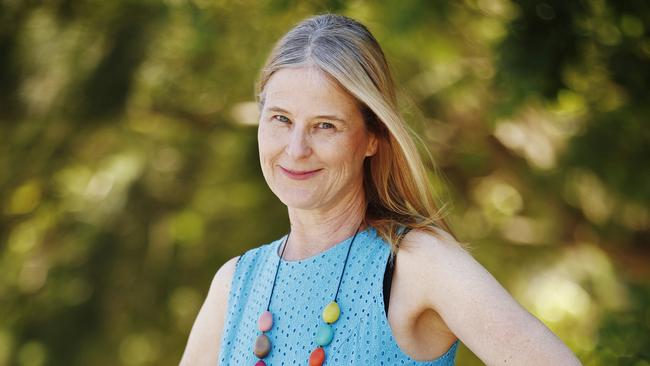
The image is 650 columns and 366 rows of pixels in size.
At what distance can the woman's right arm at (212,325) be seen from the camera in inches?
87.1

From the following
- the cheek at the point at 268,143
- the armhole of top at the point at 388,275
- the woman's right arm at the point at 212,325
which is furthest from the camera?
the woman's right arm at the point at 212,325

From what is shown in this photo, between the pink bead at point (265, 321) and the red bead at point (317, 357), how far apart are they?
0.15 m

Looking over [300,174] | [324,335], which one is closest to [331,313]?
[324,335]

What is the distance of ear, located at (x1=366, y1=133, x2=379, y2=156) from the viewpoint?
2.03 meters

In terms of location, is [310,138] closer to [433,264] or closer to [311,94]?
[311,94]

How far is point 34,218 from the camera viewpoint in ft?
18.3

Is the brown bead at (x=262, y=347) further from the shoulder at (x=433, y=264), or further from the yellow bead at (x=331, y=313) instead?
the shoulder at (x=433, y=264)

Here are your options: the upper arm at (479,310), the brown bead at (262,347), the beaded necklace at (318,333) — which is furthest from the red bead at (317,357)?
the upper arm at (479,310)

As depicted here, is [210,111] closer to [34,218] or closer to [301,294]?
[34,218]

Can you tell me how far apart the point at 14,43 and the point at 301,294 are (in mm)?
3249

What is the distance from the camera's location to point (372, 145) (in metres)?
2.05

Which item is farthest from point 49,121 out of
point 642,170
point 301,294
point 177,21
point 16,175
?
point 301,294

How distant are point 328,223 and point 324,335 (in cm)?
27

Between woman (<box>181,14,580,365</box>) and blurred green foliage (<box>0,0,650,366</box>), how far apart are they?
2.07 m
